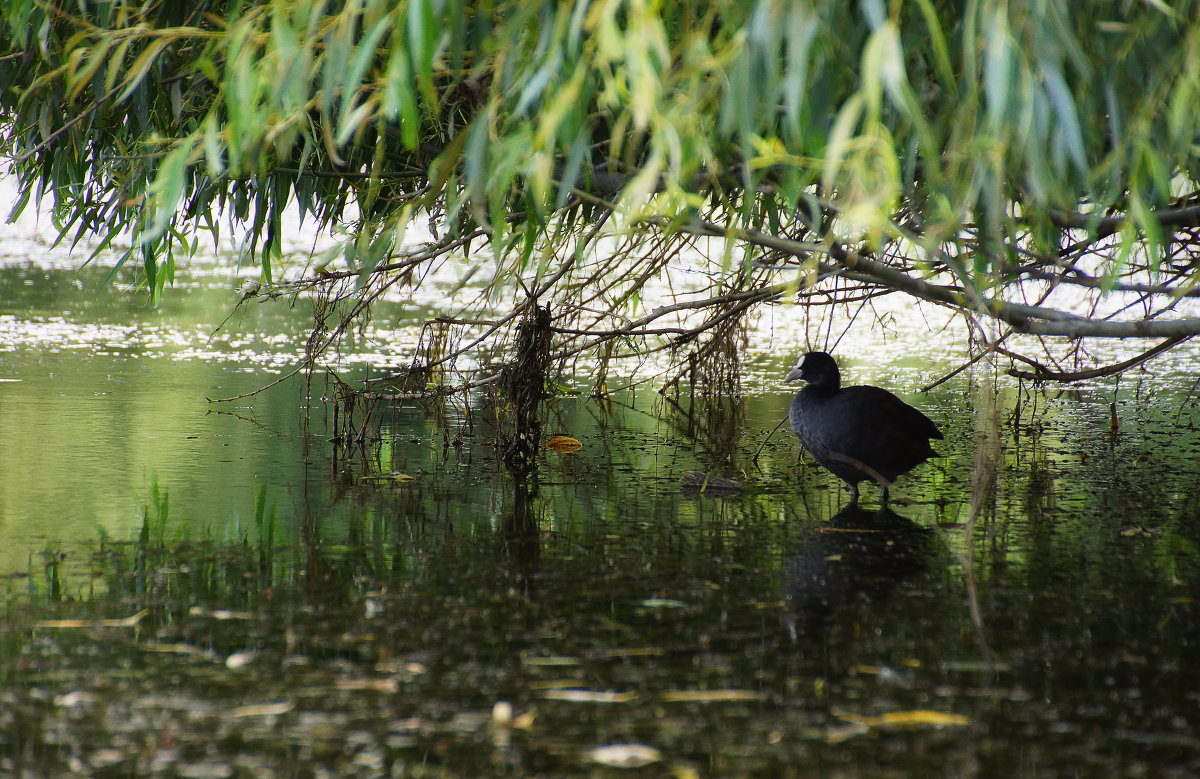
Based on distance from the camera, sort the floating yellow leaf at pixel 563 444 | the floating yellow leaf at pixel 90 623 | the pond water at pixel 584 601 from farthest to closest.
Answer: the floating yellow leaf at pixel 563 444
the floating yellow leaf at pixel 90 623
the pond water at pixel 584 601

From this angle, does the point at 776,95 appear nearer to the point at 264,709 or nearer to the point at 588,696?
Result: the point at 588,696

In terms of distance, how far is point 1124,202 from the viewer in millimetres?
4625

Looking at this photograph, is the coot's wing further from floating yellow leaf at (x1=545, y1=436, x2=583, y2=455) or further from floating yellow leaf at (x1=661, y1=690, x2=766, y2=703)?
floating yellow leaf at (x1=661, y1=690, x2=766, y2=703)

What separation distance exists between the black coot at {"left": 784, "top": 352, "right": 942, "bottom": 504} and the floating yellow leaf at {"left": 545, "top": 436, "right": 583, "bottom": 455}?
1.35 metres

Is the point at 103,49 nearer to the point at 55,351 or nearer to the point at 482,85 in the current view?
the point at 482,85

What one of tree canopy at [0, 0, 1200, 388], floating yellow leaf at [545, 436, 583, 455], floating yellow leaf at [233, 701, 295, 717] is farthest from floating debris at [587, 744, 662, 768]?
floating yellow leaf at [545, 436, 583, 455]

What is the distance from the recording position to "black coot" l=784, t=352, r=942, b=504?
5.16 metres

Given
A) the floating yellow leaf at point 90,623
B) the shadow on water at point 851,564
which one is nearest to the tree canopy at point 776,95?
the shadow on water at point 851,564

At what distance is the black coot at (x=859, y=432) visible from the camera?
516 cm

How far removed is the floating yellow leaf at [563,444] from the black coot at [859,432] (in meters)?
1.35

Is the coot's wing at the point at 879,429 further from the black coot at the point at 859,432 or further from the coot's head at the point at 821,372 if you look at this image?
the coot's head at the point at 821,372

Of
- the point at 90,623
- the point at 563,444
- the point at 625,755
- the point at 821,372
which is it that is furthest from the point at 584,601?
the point at 563,444

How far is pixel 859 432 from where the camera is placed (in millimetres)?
5152

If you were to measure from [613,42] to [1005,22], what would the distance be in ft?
2.86
